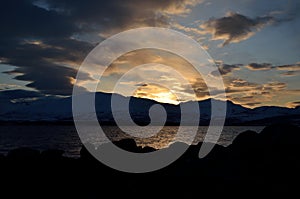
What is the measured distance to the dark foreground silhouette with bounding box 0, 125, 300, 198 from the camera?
17.7 meters

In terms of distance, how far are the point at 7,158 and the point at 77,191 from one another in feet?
30.7

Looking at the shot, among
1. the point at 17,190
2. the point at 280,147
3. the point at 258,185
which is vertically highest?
the point at 280,147

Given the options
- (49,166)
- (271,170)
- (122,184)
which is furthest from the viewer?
(49,166)

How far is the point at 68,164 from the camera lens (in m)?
24.8

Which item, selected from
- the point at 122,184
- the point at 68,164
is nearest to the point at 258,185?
the point at 122,184

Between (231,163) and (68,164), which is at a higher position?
(231,163)

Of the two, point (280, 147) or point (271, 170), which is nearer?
point (271, 170)

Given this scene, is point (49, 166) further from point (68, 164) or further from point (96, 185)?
point (96, 185)

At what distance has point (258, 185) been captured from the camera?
17.1m

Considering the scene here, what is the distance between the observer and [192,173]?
2011cm

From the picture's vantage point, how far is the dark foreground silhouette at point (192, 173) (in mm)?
Answer: 17734

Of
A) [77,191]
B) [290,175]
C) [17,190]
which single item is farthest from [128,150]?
[290,175]

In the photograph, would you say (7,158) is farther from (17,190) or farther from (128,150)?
(128,150)

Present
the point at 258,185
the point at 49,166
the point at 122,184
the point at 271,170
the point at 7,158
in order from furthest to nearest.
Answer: the point at 7,158, the point at 49,166, the point at 122,184, the point at 271,170, the point at 258,185
